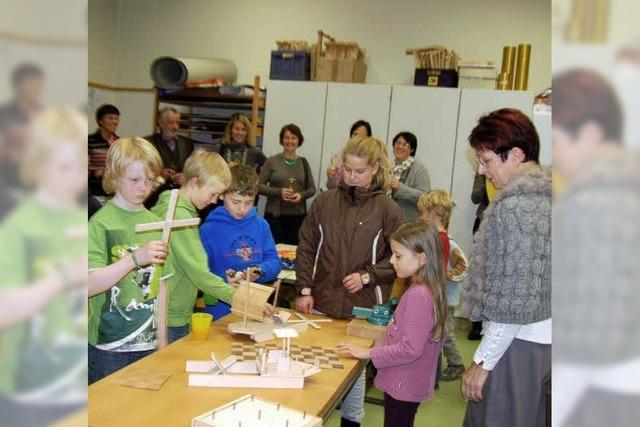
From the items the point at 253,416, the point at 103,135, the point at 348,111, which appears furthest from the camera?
the point at 348,111

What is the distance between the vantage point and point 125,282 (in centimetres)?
180

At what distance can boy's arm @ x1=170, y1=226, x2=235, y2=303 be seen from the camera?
2090 mm

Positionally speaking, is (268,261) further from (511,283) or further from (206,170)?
(511,283)

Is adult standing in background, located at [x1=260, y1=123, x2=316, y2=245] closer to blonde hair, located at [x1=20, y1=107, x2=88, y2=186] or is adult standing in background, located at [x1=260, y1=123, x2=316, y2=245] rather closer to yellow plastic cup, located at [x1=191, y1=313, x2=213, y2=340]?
yellow plastic cup, located at [x1=191, y1=313, x2=213, y2=340]

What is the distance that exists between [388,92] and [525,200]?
163 inches

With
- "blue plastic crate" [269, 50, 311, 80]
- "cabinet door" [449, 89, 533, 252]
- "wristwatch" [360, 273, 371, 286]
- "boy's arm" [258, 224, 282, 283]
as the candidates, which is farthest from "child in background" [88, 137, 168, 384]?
"blue plastic crate" [269, 50, 311, 80]

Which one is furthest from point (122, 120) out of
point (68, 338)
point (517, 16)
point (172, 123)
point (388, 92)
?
point (68, 338)

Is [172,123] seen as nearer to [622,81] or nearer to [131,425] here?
[131,425]

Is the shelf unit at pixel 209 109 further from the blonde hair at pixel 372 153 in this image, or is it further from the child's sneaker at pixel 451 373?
the blonde hair at pixel 372 153

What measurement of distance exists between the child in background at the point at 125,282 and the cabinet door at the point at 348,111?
3.88 m

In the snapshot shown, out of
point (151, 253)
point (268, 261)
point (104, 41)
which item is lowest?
point (268, 261)

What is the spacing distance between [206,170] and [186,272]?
40 centimetres

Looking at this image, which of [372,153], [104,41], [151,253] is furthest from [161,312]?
[104,41]

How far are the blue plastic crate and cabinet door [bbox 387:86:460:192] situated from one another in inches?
35.9
